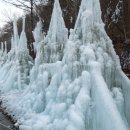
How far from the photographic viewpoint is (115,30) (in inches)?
666

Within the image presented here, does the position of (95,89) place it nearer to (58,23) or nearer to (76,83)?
(76,83)

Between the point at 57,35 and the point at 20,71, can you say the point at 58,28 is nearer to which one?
the point at 57,35

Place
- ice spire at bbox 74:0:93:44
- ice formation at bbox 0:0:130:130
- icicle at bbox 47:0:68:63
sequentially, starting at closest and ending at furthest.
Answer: ice formation at bbox 0:0:130:130
ice spire at bbox 74:0:93:44
icicle at bbox 47:0:68:63

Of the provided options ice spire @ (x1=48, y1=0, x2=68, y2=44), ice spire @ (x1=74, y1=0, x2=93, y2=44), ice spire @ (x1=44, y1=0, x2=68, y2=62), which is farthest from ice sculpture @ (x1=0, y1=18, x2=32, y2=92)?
ice spire @ (x1=74, y1=0, x2=93, y2=44)

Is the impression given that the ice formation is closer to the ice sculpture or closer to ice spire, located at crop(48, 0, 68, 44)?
ice spire, located at crop(48, 0, 68, 44)

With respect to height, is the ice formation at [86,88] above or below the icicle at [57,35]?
below

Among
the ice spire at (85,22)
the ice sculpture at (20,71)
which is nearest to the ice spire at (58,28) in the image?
the ice spire at (85,22)

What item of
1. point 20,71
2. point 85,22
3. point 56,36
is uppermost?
point 85,22

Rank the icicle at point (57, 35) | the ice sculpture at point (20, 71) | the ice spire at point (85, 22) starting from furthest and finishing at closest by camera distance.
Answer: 1. the ice sculpture at point (20, 71)
2. the icicle at point (57, 35)
3. the ice spire at point (85, 22)

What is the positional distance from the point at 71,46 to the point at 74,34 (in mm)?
373

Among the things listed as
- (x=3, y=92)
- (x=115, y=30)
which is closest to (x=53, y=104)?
(x=3, y=92)

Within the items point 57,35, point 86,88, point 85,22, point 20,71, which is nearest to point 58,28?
point 57,35

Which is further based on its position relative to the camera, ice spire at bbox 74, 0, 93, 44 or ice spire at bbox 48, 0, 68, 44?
ice spire at bbox 48, 0, 68, 44

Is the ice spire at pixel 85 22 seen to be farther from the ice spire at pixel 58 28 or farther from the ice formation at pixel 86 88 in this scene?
the ice spire at pixel 58 28
